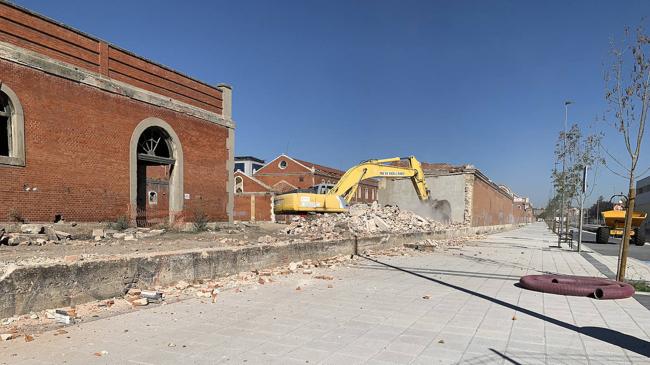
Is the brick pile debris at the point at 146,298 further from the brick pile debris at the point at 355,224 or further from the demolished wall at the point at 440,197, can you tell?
the demolished wall at the point at 440,197

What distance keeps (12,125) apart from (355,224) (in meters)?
12.1

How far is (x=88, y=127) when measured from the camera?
1446 cm

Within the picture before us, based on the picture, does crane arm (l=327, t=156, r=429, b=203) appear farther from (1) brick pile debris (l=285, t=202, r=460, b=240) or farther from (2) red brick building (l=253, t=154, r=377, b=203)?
(2) red brick building (l=253, t=154, r=377, b=203)

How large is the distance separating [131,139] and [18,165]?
424 centimetres

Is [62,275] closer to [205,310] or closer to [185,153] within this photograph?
[205,310]

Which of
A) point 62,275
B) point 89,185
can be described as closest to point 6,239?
point 89,185

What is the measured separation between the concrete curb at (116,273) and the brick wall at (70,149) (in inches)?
312

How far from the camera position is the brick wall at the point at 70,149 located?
1251 cm

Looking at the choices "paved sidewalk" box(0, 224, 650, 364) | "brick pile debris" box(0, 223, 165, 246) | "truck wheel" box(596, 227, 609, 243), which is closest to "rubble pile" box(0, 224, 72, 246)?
"brick pile debris" box(0, 223, 165, 246)

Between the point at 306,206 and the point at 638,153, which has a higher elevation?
the point at 638,153

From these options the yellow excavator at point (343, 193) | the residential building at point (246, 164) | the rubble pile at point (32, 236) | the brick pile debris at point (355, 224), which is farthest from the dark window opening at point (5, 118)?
the residential building at point (246, 164)

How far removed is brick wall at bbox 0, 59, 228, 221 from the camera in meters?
12.5

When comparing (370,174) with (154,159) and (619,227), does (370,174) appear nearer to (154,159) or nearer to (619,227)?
(154,159)

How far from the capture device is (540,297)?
24.8 feet
